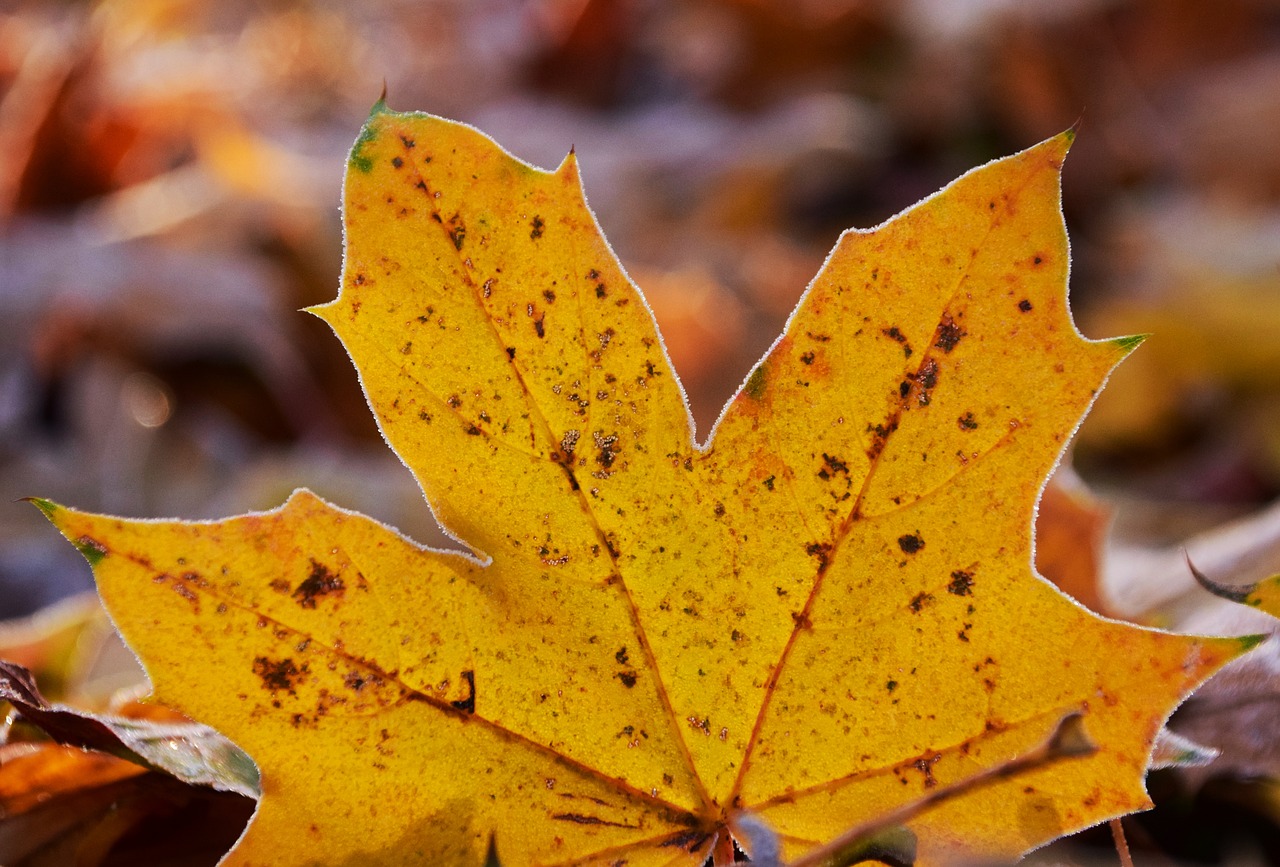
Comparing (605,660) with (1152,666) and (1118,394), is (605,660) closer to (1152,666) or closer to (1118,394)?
(1152,666)

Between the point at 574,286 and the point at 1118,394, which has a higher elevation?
the point at 1118,394

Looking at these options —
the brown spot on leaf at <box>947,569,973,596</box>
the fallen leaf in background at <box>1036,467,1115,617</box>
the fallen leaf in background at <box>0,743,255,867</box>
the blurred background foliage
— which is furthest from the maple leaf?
the blurred background foliage

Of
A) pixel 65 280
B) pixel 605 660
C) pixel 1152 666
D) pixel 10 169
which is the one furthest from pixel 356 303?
pixel 10 169

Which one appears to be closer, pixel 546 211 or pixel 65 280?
pixel 546 211

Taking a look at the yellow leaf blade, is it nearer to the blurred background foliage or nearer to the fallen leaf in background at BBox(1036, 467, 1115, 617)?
the fallen leaf in background at BBox(1036, 467, 1115, 617)

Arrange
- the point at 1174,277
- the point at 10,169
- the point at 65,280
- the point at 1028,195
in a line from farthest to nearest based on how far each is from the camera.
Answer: the point at 1174,277 < the point at 10,169 < the point at 65,280 < the point at 1028,195

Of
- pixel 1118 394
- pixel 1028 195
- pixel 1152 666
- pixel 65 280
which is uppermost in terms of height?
pixel 1118 394
